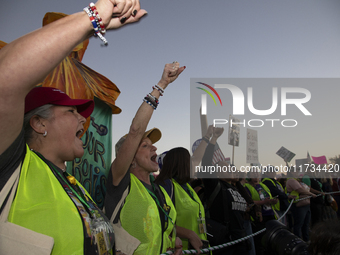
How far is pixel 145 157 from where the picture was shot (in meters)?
2.92

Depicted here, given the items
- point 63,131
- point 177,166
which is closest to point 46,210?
point 63,131

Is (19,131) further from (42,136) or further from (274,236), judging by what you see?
(274,236)

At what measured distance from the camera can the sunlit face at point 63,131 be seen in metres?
1.49

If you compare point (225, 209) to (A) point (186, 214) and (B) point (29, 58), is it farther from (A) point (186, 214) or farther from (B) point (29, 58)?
(B) point (29, 58)

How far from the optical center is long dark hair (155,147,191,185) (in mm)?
3824

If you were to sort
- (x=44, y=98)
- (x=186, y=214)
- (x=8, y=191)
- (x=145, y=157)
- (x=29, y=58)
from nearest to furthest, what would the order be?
(x=29, y=58) < (x=8, y=191) < (x=44, y=98) < (x=145, y=157) < (x=186, y=214)

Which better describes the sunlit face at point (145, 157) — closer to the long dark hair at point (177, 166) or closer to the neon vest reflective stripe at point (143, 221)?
the neon vest reflective stripe at point (143, 221)

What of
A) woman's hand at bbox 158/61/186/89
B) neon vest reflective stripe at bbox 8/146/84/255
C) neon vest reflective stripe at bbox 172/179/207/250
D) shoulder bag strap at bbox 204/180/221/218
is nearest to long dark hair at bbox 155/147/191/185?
neon vest reflective stripe at bbox 172/179/207/250

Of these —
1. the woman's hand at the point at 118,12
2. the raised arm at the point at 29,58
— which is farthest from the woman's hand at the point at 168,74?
the raised arm at the point at 29,58

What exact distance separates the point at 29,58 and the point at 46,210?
69 cm

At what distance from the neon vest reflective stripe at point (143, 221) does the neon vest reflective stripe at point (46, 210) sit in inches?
38.2

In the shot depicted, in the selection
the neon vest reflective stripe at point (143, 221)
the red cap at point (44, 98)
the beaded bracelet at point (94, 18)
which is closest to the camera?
the beaded bracelet at point (94, 18)

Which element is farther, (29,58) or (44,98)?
(44,98)

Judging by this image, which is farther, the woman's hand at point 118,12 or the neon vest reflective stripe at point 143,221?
the neon vest reflective stripe at point 143,221
